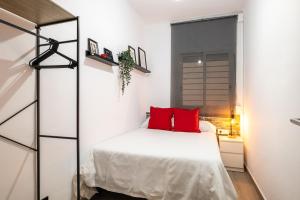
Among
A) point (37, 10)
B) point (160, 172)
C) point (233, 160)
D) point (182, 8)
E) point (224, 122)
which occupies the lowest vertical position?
point (233, 160)

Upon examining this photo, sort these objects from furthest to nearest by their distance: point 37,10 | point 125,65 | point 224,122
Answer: point 224,122 → point 125,65 → point 37,10

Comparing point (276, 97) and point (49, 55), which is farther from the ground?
point (49, 55)

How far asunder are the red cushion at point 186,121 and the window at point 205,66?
628mm

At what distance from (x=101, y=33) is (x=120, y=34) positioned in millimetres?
574

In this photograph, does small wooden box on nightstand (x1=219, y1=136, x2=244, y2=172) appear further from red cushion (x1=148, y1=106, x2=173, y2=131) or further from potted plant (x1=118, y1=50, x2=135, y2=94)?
potted plant (x1=118, y1=50, x2=135, y2=94)

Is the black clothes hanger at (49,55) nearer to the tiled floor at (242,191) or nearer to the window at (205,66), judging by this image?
the tiled floor at (242,191)

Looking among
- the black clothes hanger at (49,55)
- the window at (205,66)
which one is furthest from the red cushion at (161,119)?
the black clothes hanger at (49,55)

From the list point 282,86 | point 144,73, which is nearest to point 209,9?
point 144,73

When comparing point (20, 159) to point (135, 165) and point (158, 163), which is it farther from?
point (158, 163)

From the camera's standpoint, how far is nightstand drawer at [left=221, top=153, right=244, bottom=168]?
116 inches

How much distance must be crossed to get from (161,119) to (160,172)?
1537mm

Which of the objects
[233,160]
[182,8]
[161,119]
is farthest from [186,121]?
[182,8]

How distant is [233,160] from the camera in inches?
118

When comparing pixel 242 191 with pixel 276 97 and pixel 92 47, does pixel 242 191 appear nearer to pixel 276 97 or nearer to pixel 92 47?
pixel 276 97
